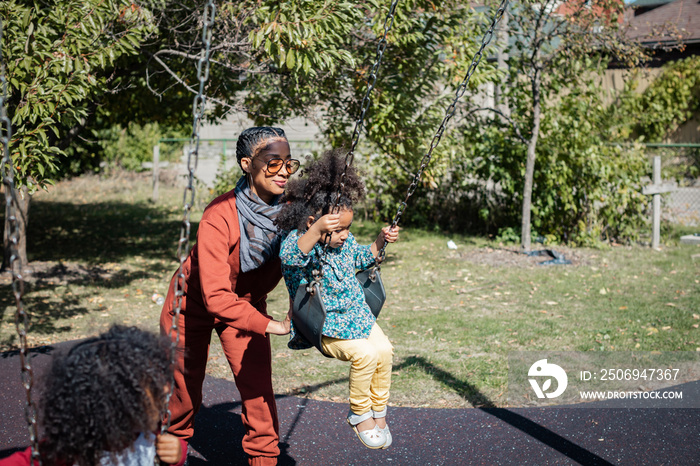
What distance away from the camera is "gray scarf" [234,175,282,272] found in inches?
112

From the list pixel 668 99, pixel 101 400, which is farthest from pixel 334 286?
pixel 668 99

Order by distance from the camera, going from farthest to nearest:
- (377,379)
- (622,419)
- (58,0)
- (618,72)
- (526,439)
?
(618,72) < (58,0) < (622,419) < (526,439) < (377,379)

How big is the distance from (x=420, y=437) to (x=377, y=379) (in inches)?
50.5

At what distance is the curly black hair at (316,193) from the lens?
2889mm

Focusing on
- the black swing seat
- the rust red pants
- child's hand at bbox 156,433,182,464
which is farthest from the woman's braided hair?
child's hand at bbox 156,433,182,464

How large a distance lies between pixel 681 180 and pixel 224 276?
45.2 ft

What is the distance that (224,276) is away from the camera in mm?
2670

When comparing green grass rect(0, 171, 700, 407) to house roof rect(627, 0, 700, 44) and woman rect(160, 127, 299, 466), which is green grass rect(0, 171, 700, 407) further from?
house roof rect(627, 0, 700, 44)

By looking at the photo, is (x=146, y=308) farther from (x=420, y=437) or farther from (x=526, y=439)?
(x=526, y=439)

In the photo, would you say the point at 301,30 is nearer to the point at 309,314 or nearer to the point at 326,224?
the point at 326,224

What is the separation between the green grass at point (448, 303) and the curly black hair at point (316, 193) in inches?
39.3

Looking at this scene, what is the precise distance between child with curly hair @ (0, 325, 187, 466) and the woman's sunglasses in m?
1.00

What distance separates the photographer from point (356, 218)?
43.7 ft

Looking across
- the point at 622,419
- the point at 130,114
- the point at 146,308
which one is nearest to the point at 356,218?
the point at 130,114
